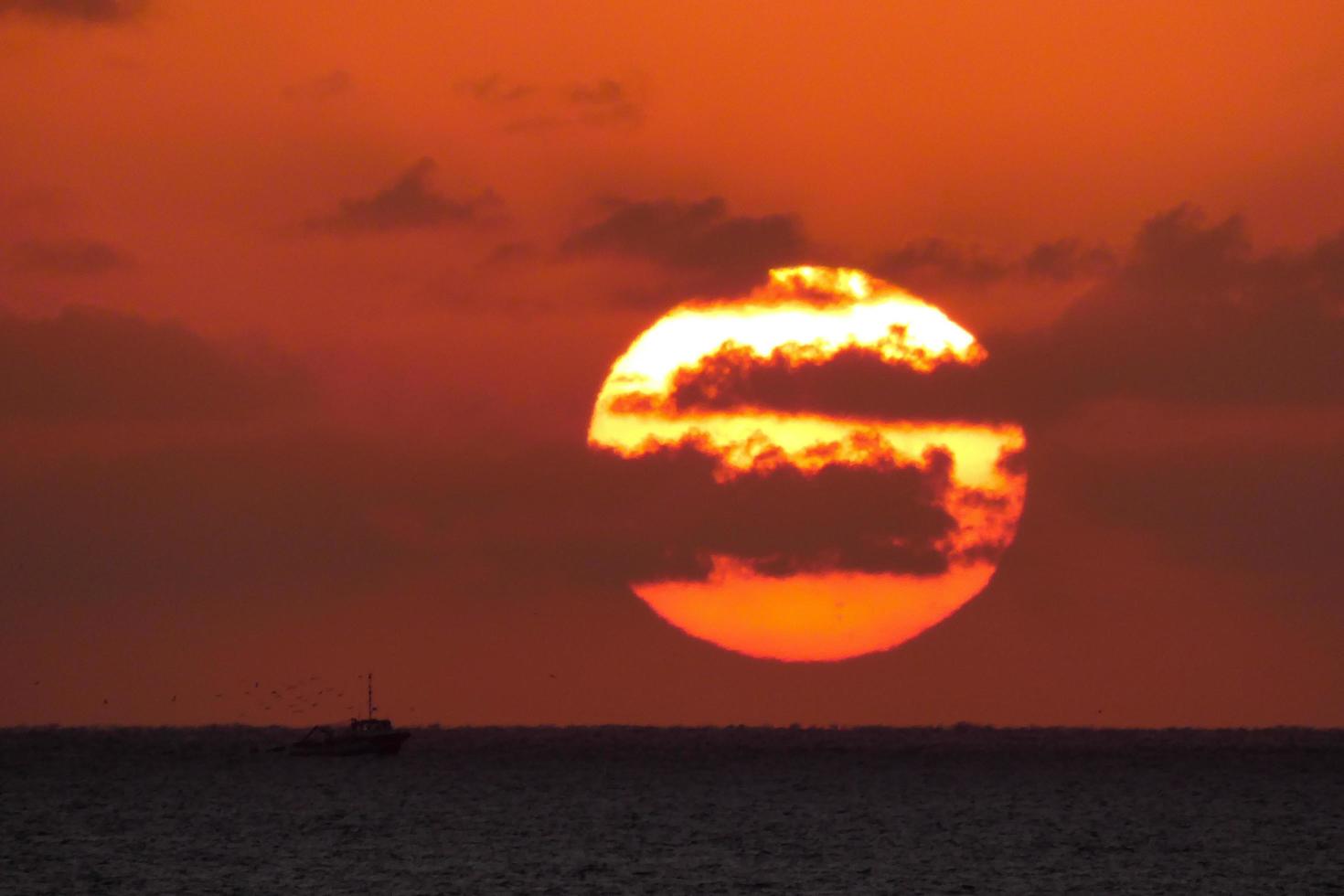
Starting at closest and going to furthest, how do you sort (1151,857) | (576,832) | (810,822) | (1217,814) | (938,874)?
(938,874) → (1151,857) → (576,832) → (810,822) → (1217,814)

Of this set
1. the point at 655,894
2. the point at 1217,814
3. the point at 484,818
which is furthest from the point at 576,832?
the point at 1217,814

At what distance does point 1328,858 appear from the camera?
122 metres

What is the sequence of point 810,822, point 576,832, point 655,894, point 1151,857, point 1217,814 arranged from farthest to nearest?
point 1217,814 → point 810,822 → point 576,832 → point 1151,857 → point 655,894

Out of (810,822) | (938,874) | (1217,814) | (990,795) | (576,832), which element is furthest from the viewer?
(990,795)

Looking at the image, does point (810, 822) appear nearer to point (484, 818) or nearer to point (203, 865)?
point (484, 818)

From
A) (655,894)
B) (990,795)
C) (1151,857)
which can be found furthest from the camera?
(990,795)

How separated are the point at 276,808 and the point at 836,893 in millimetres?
79301

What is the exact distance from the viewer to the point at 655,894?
98562mm

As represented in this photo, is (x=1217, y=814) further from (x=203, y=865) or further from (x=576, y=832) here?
(x=203, y=865)

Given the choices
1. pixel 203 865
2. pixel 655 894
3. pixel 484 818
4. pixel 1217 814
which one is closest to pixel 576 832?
pixel 484 818

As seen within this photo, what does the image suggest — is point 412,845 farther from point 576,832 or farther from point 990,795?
point 990,795

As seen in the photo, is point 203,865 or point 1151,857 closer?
point 203,865

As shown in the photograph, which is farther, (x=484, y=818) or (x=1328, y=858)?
(x=484, y=818)

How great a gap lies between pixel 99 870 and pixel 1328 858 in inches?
2641
